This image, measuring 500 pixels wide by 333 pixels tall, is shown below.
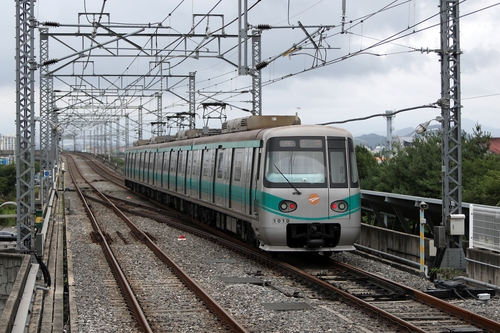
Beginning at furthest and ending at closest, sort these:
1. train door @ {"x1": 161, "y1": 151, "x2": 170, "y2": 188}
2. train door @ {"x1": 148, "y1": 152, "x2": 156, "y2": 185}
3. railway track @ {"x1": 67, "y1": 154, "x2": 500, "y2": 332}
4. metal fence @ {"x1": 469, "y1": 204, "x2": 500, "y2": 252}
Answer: train door @ {"x1": 148, "y1": 152, "x2": 156, "y2": 185} → train door @ {"x1": 161, "y1": 151, "x2": 170, "y2": 188} → metal fence @ {"x1": 469, "y1": 204, "x2": 500, "y2": 252} → railway track @ {"x1": 67, "y1": 154, "x2": 500, "y2": 332}

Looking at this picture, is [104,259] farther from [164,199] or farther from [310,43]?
[164,199]

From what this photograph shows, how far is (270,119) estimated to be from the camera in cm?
1662

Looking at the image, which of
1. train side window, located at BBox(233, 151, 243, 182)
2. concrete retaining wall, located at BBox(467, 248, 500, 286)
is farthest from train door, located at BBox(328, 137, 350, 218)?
train side window, located at BBox(233, 151, 243, 182)

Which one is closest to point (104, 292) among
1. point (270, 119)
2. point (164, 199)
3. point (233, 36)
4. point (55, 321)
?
point (55, 321)

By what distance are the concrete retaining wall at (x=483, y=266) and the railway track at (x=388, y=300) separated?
1.88 metres

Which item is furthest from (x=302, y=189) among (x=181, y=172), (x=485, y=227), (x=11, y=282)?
(x=181, y=172)

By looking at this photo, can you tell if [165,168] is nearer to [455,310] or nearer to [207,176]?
[207,176]

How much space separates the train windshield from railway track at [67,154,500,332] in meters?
1.70

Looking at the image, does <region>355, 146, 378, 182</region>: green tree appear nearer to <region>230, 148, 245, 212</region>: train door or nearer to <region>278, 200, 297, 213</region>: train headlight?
<region>230, 148, 245, 212</region>: train door

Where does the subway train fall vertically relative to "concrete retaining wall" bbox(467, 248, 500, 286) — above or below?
above

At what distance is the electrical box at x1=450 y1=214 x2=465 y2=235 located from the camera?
43.3 feet

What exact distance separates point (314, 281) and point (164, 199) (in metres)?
21.1

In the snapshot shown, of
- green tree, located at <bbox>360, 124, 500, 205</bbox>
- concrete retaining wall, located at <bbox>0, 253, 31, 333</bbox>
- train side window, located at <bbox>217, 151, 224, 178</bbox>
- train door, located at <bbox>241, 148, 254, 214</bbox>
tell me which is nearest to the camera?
concrete retaining wall, located at <bbox>0, 253, 31, 333</bbox>

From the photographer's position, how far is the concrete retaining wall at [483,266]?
12.2 metres
